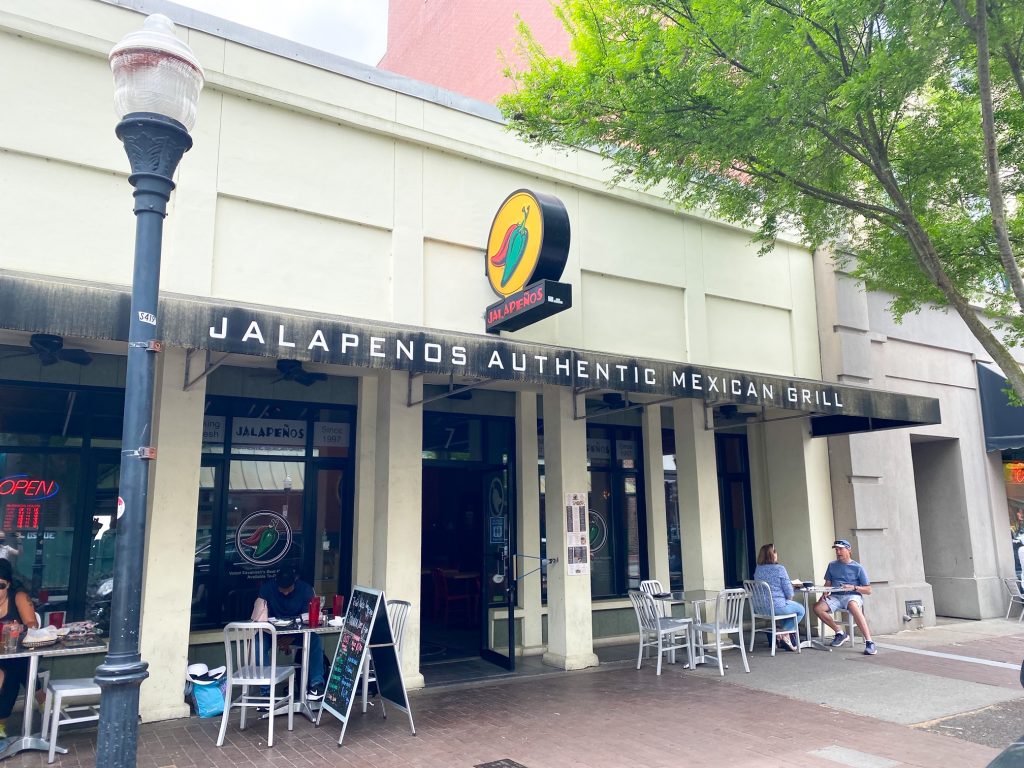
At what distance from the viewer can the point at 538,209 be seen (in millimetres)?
7996

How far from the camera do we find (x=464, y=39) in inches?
742

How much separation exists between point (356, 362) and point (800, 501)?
824 cm

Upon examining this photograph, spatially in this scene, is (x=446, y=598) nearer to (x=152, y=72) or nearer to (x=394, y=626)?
(x=394, y=626)

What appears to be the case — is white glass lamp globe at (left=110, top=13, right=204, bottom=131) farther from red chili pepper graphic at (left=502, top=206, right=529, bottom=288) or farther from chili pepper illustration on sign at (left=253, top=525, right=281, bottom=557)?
chili pepper illustration on sign at (left=253, top=525, right=281, bottom=557)

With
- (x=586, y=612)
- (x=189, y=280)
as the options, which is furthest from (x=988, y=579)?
(x=189, y=280)

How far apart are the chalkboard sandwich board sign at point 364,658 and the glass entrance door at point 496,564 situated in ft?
8.40

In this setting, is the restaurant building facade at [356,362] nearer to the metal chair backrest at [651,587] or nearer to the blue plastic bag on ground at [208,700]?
the blue plastic bag on ground at [208,700]

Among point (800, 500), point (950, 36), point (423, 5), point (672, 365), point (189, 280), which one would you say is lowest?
point (800, 500)

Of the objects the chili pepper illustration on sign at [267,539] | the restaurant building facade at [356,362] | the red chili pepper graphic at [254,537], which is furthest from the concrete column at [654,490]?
the red chili pepper graphic at [254,537]

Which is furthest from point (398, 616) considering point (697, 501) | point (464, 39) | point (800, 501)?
point (464, 39)

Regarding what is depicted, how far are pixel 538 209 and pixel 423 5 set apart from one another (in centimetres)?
1645

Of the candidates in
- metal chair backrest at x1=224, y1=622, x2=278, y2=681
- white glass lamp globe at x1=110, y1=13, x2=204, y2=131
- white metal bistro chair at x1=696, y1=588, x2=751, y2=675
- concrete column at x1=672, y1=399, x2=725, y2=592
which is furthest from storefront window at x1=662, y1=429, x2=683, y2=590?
white glass lamp globe at x1=110, y1=13, x2=204, y2=131

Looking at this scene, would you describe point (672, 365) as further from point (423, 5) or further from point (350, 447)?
point (423, 5)

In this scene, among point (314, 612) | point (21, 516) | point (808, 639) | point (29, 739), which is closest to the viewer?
point (29, 739)
